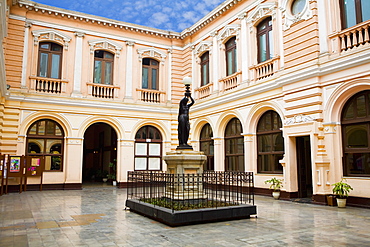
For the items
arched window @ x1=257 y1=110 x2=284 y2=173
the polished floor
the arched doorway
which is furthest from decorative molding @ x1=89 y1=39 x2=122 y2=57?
the polished floor

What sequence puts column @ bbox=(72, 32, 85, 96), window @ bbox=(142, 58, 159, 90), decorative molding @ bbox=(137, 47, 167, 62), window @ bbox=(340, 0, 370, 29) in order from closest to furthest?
window @ bbox=(340, 0, 370, 29) → column @ bbox=(72, 32, 85, 96) → decorative molding @ bbox=(137, 47, 167, 62) → window @ bbox=(142, 58, 159, 90)

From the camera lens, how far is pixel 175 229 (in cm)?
700

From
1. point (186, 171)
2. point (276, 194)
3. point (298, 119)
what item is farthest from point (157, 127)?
point (186, 171)

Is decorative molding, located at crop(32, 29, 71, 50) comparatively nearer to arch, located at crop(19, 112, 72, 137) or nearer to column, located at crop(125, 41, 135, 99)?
column, located at crop(125, 41, 135, 99)

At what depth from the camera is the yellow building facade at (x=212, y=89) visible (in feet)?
34.9

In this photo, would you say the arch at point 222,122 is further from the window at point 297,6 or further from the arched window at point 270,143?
the window at point 297,6

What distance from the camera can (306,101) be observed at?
37.7 ft

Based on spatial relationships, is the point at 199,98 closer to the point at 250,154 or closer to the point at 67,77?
the point at 250,154

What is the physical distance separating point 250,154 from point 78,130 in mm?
8877

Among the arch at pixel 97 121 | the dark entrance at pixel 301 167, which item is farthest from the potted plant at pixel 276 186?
the arch at pixel 97 121

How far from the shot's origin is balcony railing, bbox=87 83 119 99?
17.4 meters

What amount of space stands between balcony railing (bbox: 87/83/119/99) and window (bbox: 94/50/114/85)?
1.29 feet

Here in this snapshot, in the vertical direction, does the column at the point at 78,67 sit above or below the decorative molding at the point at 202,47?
below

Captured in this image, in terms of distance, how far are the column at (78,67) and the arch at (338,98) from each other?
12153mm
